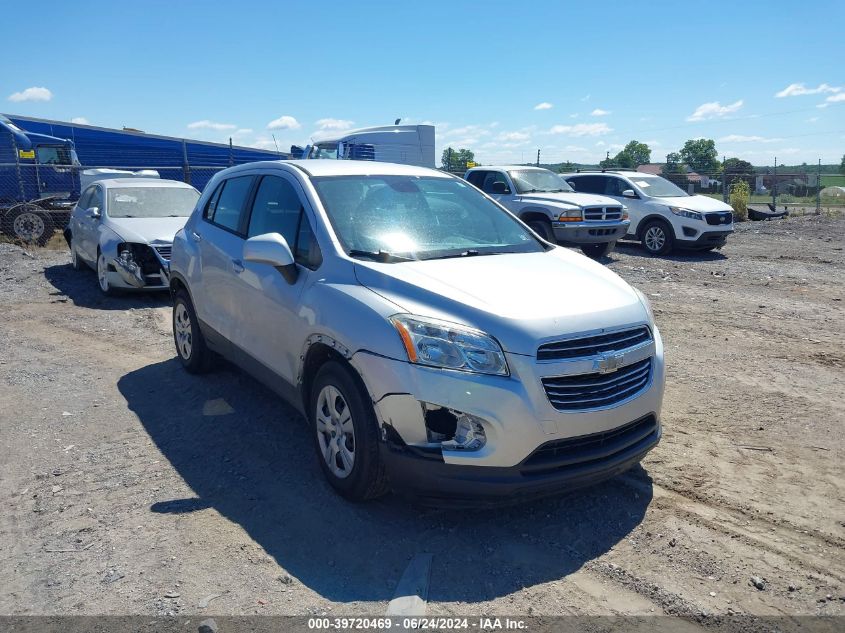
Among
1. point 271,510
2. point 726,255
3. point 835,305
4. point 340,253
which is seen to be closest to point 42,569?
point 271,510

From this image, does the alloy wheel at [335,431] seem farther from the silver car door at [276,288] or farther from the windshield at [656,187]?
the windshield at [656,187]

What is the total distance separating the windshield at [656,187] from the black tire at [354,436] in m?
13.6

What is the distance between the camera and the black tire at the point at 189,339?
601 centimetres

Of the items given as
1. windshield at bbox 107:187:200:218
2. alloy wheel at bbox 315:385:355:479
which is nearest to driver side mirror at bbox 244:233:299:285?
alloy wheel at bbox 315:385:355:479

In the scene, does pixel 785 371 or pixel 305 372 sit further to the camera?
pixel 785 371

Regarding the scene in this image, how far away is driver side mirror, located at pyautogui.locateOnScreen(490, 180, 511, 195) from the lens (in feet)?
47.5

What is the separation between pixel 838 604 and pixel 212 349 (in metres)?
4.57

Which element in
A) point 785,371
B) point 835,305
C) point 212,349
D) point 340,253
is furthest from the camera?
point 835,305

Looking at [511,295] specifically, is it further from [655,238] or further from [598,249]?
[655,238]

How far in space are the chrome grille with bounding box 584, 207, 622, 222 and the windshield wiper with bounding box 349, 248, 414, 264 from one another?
9887 mm

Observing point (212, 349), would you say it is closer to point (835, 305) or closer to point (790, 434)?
point (790, 434)

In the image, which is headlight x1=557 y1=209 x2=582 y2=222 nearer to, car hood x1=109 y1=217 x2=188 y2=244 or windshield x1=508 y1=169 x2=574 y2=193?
windshield x1=508 y1=169 x2=574 y2=193

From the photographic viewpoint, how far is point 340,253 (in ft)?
13.4

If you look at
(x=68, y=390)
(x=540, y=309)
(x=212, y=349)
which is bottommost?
(x=68, y=390)
